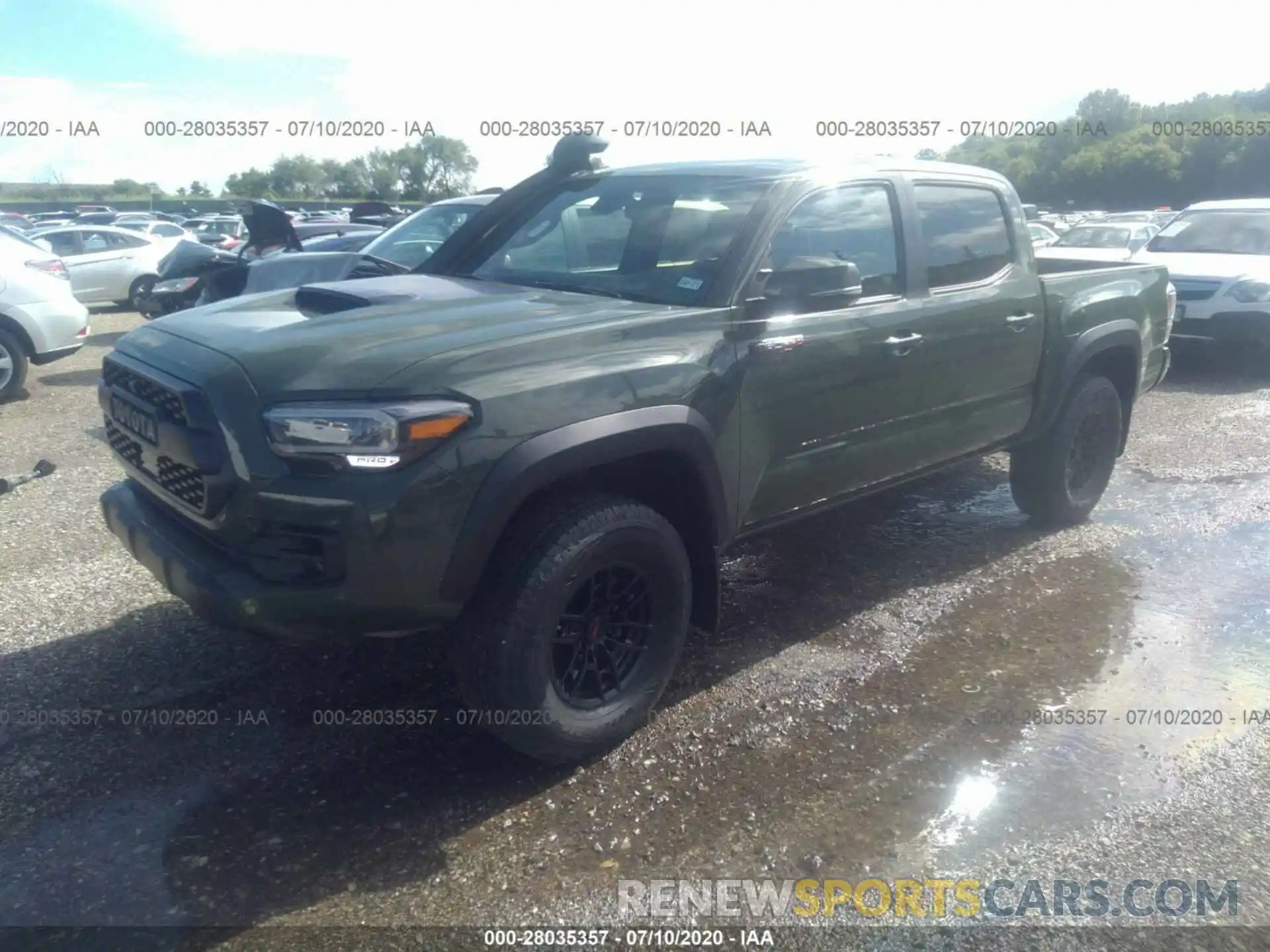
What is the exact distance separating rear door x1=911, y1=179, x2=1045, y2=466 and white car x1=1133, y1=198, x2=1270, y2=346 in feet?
15.9

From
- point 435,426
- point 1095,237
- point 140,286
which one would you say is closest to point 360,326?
point 435,426

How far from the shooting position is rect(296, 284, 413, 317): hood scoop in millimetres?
3547

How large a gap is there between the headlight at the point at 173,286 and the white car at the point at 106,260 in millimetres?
5936

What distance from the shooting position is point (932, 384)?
14.3ft

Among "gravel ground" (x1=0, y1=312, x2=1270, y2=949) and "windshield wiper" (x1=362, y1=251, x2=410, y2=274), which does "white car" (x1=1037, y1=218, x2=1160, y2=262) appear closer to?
"windshield wiper" (x1=362, y1=251, x2=410, y2=274)

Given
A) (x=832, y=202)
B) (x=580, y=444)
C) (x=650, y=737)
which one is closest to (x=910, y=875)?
(x=650, y=737)

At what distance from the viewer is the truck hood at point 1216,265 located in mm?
10047

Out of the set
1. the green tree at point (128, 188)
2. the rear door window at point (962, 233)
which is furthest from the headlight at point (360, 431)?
the green tree at point (128, 188)

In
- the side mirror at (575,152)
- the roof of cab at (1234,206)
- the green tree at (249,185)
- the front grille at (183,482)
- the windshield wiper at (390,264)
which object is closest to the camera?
the front grille at (183,482)

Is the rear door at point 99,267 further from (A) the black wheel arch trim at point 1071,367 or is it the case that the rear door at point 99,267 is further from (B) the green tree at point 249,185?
(B) the green tree at point 249,185

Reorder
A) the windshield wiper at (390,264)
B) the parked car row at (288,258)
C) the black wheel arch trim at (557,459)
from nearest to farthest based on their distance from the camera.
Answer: the black wheel arch trim at (557,459), the windshield wiper at (390,264), the parked car row at (288,258)

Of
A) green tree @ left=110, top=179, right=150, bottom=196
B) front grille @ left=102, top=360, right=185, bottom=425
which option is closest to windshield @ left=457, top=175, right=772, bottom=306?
front grille @ left=102, top=360, right=185, bottom=425

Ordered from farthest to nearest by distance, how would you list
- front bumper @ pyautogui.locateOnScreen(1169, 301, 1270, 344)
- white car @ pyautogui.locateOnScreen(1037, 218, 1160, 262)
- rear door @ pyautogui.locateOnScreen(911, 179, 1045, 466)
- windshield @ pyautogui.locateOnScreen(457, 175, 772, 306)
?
white car @ pyautogui.locateOnScreen(1037, 218, 1160, 262) → front bumper @ pyautogui.locateOnScreen(1169, 301, 1270, 344) → rear door @ pyautogui.locateOnScreen(911, 179, 1045, 466) → windshield @ pyautogui.locateOnScreen(457, 175, 772, 306)

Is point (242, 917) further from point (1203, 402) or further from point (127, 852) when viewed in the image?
point (1203, 402)
